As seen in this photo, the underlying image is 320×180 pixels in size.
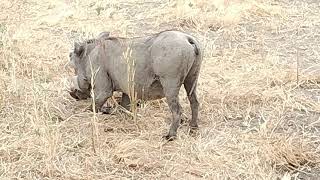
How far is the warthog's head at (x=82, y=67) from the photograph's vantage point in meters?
5.39

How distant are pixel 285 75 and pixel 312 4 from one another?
3.28m

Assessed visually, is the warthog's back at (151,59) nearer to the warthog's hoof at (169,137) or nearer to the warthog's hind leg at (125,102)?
the warthog's hind leg at (125,102)

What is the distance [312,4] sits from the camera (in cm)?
898

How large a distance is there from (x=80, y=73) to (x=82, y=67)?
0.06 meters

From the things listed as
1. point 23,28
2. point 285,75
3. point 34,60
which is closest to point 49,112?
point 34,60

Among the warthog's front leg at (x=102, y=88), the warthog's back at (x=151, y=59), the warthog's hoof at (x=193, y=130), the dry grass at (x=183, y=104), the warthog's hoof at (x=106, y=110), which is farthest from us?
the warthog's hoof at (x=106, y=110)

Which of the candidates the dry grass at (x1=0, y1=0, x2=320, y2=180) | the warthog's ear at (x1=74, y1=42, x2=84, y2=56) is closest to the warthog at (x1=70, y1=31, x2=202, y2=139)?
the warthog's ear at (x1=74, y1=42, x2=84, y2=56)

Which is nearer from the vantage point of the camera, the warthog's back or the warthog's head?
the warthog's back

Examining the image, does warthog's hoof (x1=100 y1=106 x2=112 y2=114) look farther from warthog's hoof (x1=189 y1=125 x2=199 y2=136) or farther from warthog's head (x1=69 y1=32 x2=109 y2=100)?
warthog's hoof (x1=189 y1=125 x2=199 y2=136)

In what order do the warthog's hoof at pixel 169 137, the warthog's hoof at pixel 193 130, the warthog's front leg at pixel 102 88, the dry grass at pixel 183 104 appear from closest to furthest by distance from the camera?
the dry grass at pixel 183 104
the warthog's hoof at pixel 169 137
the warthog's hoof at pixel 193 130
the warthog's front leg at pixel 102 88

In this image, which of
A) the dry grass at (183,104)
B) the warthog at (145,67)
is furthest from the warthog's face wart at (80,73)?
the dry grass at (183,104)

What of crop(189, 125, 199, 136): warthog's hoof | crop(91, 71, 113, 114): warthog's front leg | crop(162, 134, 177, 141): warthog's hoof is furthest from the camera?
crop(91, 71, 113, 114): warthog's front leg

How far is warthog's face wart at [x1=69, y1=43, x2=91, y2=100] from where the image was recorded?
5.42 meters

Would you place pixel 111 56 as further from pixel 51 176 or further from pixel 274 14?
pixel 274 14
